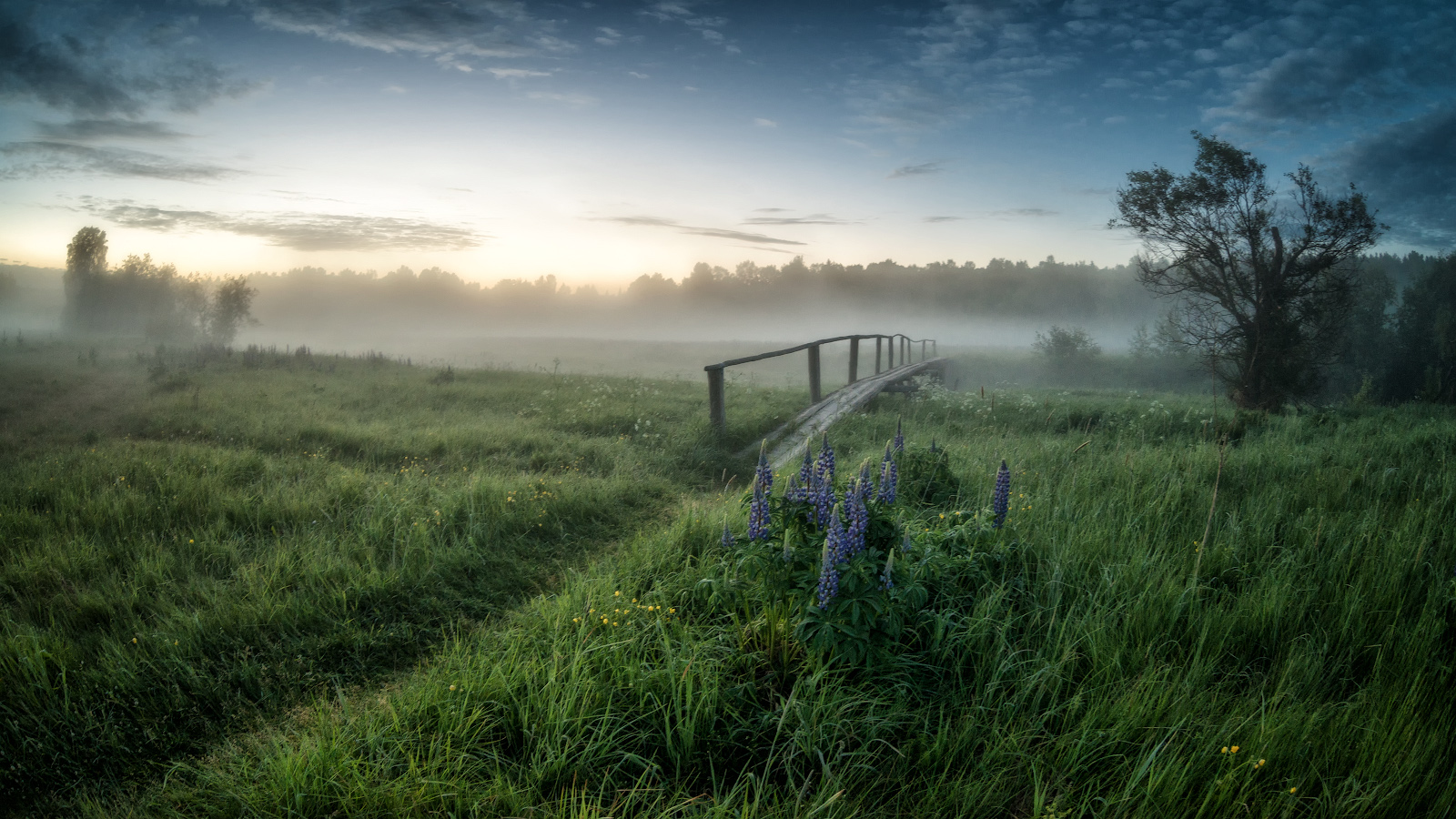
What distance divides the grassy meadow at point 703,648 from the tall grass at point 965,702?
0.02 meters

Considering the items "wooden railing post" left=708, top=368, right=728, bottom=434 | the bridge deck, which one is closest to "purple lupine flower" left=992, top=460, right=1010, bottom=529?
the bridge deck

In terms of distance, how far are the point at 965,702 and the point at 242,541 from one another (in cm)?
509

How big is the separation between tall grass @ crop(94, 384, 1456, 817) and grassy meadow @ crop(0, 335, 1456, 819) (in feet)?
0.07

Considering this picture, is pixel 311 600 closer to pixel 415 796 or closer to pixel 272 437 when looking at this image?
pixel 415 796

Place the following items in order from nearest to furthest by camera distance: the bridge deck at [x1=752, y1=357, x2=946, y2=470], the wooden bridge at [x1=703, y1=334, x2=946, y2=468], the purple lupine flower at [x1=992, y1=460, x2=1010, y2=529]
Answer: the purple lupine flower at [x1=992, y1=460, x2=1010, y2=529]
the bridge deck at [x1=752, y1=357, x2=946, y2=470]
the wooden bridge at [x1=703, y1=334, x2=946, y2=468]

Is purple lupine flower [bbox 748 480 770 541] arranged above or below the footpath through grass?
above

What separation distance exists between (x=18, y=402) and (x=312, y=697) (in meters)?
8.63

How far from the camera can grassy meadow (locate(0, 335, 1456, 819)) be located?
7.17 feet

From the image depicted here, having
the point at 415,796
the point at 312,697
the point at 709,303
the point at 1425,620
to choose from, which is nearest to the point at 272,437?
the point at 312,697

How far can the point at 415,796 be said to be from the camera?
202 centimetres

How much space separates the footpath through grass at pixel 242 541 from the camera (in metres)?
2.86

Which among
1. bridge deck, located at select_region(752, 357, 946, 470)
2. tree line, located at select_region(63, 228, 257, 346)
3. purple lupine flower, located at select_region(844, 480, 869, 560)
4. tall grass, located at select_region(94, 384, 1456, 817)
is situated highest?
tree line, located at select_region(63, 228, 257, 346)

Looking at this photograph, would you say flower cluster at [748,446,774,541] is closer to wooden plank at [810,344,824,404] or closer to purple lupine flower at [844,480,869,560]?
purple lupine flower at [844,480,869,560]

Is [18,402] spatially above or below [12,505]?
above
